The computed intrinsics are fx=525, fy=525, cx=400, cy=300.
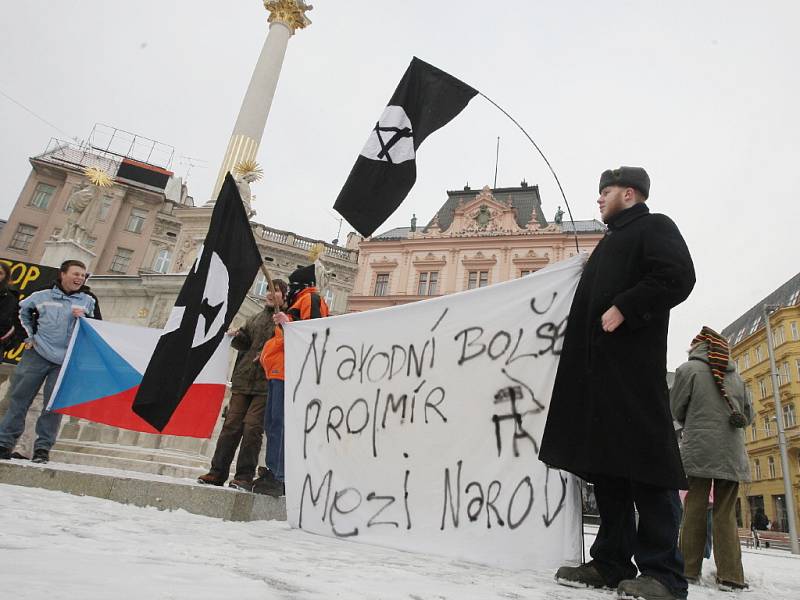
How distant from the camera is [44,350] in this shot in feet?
15.0

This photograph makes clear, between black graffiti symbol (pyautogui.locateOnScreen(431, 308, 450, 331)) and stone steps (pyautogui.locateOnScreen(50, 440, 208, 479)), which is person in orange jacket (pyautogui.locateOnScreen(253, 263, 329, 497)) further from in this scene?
stone steps (pyautogui.locateOnScreen(50, 440, 208, 479))

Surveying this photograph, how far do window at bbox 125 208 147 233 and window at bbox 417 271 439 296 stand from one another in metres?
25.2

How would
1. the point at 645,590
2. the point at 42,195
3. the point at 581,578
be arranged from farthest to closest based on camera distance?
the point at 42,195 < the point at 581,578 < the point at 645,590

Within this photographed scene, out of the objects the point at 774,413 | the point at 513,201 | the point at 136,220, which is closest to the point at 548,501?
the point at 513,201

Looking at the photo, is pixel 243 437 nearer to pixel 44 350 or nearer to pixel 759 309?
pixel 44 350

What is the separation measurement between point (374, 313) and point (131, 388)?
296cm

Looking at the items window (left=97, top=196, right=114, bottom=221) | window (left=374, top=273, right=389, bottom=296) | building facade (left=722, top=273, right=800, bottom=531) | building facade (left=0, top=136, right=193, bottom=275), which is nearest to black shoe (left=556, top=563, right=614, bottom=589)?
window (left=374, top=273, right=389, bottom=296)

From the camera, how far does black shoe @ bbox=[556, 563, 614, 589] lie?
A: 225cm

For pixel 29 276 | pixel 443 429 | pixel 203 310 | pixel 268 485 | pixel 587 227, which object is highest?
pixel 587 227

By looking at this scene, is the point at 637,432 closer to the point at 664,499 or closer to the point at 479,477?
the point at 664,499

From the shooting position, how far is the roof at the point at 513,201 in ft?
118

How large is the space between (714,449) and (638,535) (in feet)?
5.24

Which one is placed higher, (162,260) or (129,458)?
(162,260)

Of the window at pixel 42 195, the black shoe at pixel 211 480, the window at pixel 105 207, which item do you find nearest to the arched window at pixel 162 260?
the window at pixel 105 207
